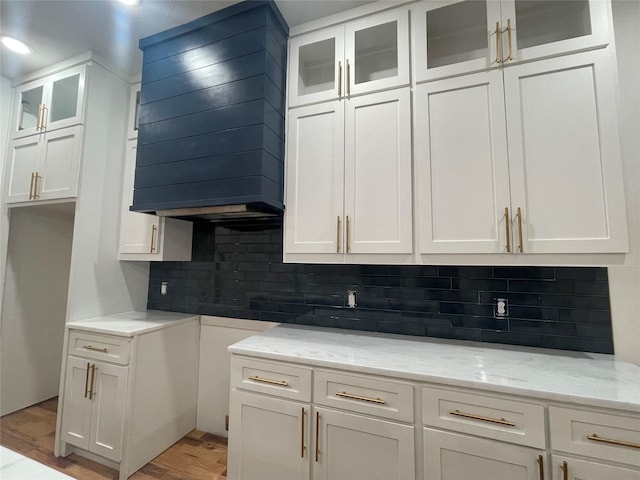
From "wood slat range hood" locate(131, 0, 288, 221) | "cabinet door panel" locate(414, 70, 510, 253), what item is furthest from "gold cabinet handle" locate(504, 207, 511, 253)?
"wood slat range hood" locate(131, 0, 288, 221)

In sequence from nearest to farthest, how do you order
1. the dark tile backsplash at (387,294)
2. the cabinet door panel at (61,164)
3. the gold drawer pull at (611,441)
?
the gold drawer pull at (611,441)
the dark tile backsplash at (387,294)
the cabinet door panel at (61,164)

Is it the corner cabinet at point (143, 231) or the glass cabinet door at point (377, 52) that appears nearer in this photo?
the glass cabinet door at point (377, 52)

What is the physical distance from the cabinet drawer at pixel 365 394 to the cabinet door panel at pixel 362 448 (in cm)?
4

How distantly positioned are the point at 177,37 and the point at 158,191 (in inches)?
43.0

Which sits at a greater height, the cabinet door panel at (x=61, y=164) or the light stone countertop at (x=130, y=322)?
the cabinet door panel at (x=61, y=164)

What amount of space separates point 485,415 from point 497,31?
1827 mm

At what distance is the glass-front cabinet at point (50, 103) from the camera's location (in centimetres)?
230

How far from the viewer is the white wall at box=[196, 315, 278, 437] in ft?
7.52

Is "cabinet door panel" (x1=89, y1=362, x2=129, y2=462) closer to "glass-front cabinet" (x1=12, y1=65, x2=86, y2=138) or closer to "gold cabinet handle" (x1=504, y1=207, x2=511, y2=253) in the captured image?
"glass-front cabinet" (x1=12, y1=65, x2=86, y2=138)

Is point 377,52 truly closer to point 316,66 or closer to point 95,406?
point 316,66

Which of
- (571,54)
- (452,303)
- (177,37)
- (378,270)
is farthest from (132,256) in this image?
(571,54)

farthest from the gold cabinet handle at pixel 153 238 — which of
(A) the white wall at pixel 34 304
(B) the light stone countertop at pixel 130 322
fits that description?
(A) the white wall at pixel 34 304

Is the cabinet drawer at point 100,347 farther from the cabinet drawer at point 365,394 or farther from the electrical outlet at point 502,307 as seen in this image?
the electrical outlet at point 502,307

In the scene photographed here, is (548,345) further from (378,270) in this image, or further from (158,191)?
(158,191)
